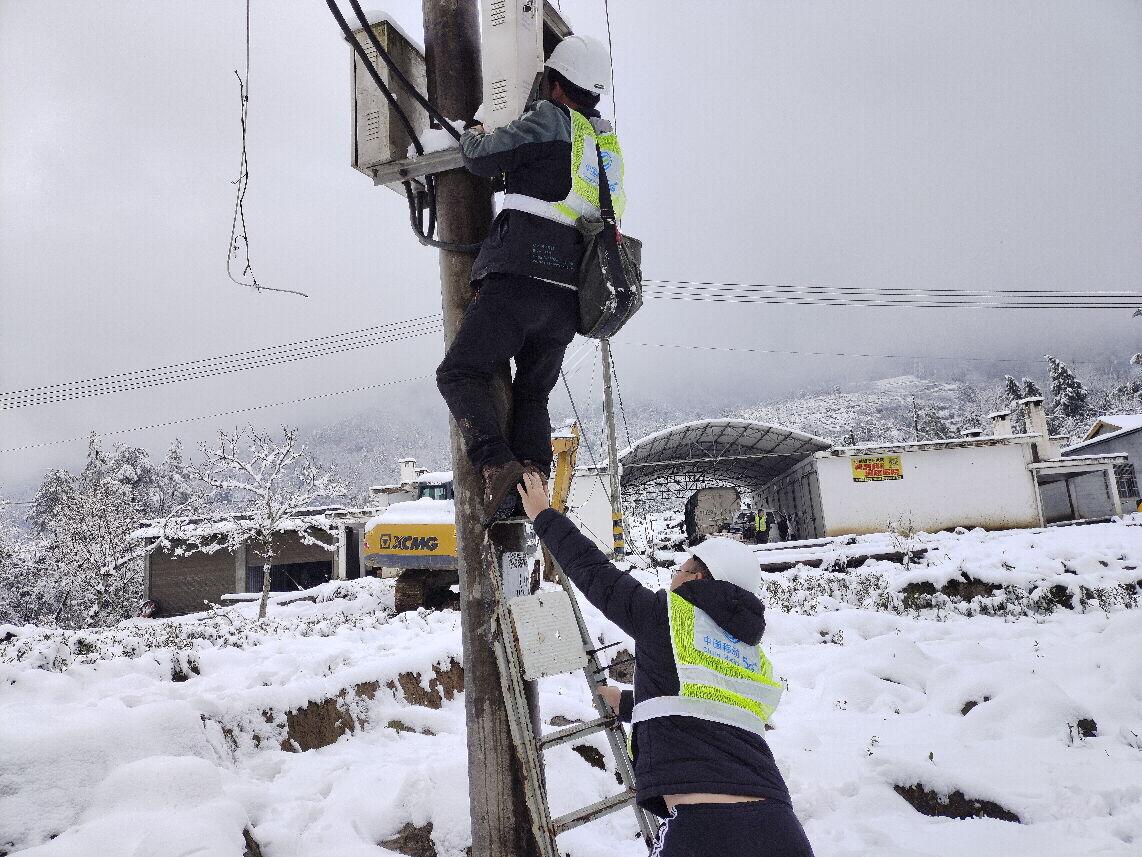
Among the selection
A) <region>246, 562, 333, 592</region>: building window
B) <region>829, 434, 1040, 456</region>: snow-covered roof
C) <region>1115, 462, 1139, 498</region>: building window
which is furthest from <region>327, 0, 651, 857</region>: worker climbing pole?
<region>1115, 462, 1139, 498</region>: building window

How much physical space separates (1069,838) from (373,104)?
197 inches

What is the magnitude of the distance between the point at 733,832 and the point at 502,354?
1869mm

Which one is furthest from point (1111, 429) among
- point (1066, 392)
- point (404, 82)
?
point (404, 82)

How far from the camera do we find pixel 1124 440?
137 ft

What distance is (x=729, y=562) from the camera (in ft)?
8.48

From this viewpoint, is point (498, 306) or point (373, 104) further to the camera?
point (373, 104)

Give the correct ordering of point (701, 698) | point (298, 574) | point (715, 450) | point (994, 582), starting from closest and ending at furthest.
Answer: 1. point (701, 698)
2. point (994, 582)
3. point (298, 574)
4. point (715, 450)

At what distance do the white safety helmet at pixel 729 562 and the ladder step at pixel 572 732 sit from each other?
787 millimetres

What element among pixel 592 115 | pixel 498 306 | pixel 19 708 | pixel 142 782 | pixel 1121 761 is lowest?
pixel 1121 761

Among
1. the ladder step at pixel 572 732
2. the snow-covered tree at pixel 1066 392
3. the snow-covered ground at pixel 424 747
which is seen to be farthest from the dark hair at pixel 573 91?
the snow-covered tree at pixel 1066 392

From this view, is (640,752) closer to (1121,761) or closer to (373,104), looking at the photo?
(373,104)

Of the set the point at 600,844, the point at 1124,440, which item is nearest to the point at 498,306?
the point at 600,844

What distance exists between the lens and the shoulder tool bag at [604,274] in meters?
2.84

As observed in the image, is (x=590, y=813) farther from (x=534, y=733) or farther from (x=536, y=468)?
(x=536, y=468)
